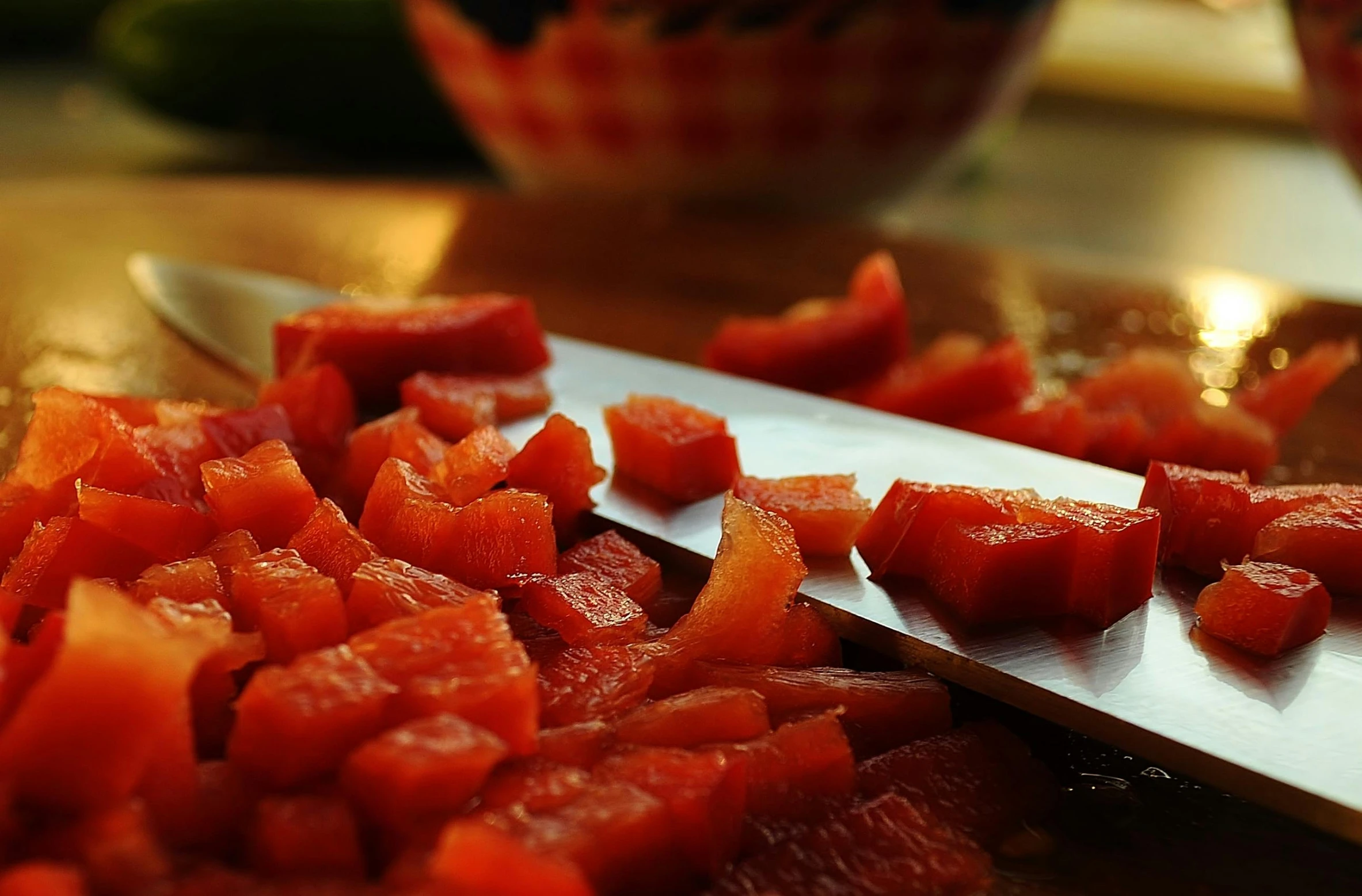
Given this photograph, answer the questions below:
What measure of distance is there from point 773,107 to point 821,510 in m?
1.32

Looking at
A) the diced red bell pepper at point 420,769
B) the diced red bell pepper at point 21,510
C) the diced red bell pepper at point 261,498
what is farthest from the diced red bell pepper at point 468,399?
the diced red bell pepper at point 420,769

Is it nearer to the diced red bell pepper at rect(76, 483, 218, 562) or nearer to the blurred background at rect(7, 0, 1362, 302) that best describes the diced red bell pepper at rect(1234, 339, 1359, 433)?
the blurred background at rect(7, 0, 1362, 302)

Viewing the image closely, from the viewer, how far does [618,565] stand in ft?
4.00

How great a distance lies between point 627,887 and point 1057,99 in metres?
3.86

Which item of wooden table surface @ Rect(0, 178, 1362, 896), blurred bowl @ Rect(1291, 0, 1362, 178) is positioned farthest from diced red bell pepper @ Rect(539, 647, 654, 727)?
blurred bowl @ Rect(1291, 0, 1362, 178)

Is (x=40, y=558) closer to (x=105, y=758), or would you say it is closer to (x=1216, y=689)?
(x=105, y=758)

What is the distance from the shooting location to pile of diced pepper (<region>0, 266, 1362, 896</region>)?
2.79 feet

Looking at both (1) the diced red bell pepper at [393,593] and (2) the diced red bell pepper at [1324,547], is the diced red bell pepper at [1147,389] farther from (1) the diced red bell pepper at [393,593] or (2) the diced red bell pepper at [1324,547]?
(1) the diced red bell pepper at [393,593]

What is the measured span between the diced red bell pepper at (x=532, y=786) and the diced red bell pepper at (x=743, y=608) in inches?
6.9

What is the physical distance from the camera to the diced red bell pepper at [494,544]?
116 cm

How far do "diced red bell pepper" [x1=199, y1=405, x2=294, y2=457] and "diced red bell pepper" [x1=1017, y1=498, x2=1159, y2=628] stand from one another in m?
0.78

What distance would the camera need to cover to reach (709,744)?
1008mm

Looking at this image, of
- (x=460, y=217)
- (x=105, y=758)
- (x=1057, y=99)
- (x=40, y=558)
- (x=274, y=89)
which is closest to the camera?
(x=105, y=758)

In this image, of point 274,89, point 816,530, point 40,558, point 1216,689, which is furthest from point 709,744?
point 274,89
